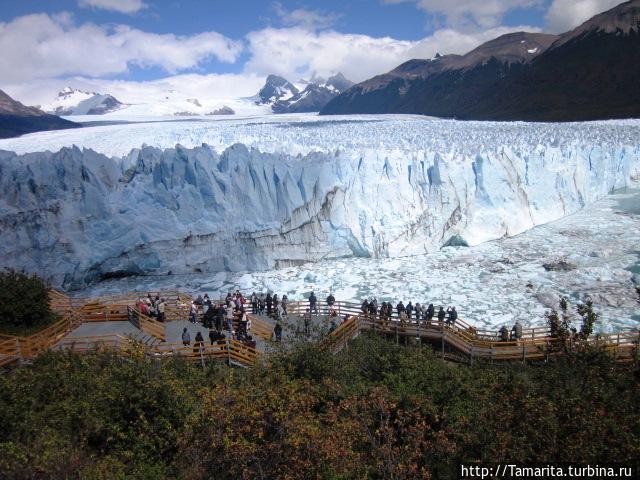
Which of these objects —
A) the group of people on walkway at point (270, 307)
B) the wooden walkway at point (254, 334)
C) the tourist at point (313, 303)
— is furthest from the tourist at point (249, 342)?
the tourist at point (313, 303)

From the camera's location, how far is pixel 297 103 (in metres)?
108

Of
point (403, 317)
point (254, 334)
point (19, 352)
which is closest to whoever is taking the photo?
point (19, 352)

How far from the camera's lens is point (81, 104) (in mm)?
102125

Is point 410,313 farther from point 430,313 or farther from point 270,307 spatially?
point 270,307

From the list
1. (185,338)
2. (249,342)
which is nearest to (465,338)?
(249,342)

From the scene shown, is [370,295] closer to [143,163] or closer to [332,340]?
[332,340]

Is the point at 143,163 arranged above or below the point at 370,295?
above

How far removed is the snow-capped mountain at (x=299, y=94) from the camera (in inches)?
4136

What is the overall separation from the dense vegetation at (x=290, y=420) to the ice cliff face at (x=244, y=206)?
8.22m

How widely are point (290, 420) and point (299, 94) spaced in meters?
123

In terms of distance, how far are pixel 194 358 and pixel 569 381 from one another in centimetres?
605

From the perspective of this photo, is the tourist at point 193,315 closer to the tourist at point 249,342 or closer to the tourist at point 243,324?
the tourist at point 243,324

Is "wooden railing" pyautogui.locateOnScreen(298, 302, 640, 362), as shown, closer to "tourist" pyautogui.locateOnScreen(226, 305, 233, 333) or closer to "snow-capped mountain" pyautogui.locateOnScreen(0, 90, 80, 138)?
"tourist" pyautogui.locateOnScreen(226, 305, 233, 333)

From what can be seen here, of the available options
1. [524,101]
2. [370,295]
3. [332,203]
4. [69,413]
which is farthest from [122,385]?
[524,101]
